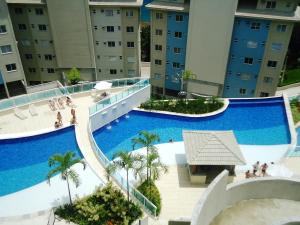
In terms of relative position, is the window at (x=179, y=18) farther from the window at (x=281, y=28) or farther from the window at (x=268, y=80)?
the window at (x=268, y=80)

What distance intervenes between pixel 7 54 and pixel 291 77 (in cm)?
4240

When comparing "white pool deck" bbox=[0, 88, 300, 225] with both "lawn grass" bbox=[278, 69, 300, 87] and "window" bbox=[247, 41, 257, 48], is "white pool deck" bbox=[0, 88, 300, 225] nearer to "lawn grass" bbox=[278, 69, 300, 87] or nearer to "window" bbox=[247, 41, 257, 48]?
"window" bbox=[247, 41, 257, 48]

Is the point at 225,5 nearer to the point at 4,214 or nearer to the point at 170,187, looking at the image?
the point at 170,187

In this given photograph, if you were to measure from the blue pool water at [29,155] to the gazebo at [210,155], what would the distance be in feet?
29.3

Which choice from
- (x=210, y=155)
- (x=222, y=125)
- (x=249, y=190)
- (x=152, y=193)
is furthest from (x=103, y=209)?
(x=222, y=125)

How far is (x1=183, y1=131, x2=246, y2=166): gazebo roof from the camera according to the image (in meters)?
22.1

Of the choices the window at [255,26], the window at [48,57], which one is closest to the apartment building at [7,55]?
the window at [48,57]

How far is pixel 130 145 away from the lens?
Answer: 1094 inches

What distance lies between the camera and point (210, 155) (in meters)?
22.6

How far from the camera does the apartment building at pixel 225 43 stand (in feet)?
110

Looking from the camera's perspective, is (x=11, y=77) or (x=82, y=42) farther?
(x=82, y=42)

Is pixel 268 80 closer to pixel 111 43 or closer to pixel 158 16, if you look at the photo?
pixel 158 16

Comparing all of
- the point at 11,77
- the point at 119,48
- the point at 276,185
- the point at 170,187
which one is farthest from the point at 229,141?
the point at 11,77

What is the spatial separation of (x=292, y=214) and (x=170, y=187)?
38.6ft
